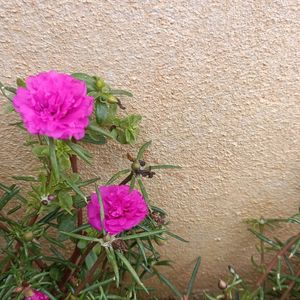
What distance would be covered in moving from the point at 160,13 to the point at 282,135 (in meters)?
0.50

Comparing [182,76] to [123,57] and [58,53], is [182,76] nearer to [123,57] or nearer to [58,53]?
[123,57]

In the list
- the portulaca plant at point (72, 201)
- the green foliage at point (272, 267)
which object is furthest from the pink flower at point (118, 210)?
the green foliage at point (272, 267)

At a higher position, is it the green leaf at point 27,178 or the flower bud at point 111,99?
the flower bud at point 111,99

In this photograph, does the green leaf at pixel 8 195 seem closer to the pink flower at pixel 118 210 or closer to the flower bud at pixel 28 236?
the flower bud at pixel 28 236

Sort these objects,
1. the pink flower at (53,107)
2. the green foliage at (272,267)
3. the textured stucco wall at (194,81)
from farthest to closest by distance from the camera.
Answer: the green foliage at (272,267)
the textured stucco wall at (194,81)
the pink flower at (53,107)

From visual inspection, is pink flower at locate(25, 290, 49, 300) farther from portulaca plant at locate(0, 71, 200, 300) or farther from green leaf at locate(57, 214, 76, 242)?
green leaf at locate(57, 214, 76, 242)

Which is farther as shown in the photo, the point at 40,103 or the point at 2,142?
the point at 2,142

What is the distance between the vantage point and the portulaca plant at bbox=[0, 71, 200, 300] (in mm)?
861

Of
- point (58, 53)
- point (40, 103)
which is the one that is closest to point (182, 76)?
point (58, 53)

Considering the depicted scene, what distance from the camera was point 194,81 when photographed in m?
1.14

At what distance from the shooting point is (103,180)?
130cm

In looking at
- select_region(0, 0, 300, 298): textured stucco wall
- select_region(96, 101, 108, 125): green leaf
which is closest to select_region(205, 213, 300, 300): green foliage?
select_region(0, 0, 300, 298): textured stucco wall

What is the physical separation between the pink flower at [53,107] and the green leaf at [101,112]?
19 centimetres

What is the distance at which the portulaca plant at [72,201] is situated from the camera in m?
0.86
